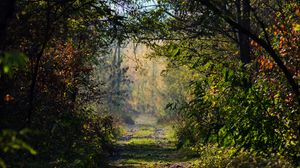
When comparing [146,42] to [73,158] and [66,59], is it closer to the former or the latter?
[66,59]

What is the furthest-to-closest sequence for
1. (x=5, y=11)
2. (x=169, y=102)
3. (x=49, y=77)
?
1. (x=49, y=77)
2. (x=169, y=102)
3. (x=5, y=11)

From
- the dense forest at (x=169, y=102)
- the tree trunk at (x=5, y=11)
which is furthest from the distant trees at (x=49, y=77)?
the tree trunk at (x=5, y=11)

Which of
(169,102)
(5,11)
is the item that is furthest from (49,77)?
(5,11)

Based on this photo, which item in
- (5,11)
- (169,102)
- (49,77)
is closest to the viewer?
(5,11)

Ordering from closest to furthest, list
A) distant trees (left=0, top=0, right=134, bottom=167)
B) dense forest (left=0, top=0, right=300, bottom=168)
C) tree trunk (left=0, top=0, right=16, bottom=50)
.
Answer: tree trunk (left=0, top=0, right=16, bottom=50) → dense forest (left=0, top=0, right=300, bottom=168) → distant trees (left=0, top=0, right=134, bottom=167)

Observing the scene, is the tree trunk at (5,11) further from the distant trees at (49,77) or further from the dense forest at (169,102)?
the distant trees at (49,77)

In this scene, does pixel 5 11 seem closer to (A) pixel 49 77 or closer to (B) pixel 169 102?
(B) pixel 169 102

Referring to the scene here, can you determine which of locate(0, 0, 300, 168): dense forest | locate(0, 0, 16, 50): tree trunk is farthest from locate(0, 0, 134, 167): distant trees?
locate(0, 0, 16, 50): tree trunk

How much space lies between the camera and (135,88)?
119 m

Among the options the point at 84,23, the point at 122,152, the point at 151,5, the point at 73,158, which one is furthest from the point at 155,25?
the point at 122,152

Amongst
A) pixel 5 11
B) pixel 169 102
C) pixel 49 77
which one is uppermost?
pixel 49 77

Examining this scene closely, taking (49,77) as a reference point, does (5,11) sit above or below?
below

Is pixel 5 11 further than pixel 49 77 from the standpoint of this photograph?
No

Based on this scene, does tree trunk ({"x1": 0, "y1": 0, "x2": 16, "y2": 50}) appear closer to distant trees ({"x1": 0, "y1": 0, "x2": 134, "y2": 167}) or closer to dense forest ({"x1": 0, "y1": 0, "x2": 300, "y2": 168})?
dense forest ({"x1": 0, "y1": 0, "x2": 300, "y2": 168})
